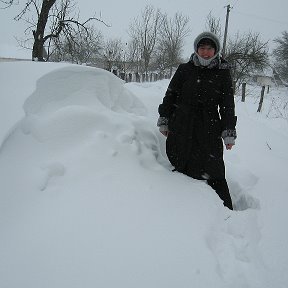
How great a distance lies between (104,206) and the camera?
2002 millimetres

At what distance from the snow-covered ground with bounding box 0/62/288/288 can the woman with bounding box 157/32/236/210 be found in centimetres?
21

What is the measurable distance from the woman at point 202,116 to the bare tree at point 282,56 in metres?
42.6

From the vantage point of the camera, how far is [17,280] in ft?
5.11

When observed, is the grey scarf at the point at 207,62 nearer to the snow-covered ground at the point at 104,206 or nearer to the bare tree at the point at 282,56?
the snow-covered ground at the point at 104,206

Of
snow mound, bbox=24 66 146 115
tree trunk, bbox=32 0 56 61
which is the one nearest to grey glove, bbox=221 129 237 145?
snow mound, bbox=24 66 146 115

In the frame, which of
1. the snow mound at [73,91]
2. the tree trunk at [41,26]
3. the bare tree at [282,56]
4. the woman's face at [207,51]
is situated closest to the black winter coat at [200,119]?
the woman's face at [207,51]

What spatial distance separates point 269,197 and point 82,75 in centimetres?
212

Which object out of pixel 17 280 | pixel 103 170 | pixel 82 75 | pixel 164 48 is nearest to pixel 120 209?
pixel 103 170

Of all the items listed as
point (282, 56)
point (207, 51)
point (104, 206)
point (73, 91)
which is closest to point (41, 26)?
point (73, 91)

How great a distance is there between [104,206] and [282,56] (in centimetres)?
4483

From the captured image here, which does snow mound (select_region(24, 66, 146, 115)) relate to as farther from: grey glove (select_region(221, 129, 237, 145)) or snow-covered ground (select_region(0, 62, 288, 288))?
grey glove (select_region(221, 129, 237, 145))

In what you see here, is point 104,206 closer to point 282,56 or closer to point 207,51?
point 207,51

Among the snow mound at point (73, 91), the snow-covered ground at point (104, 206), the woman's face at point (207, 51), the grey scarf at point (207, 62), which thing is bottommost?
the snow-covered ground at point (104, 206)

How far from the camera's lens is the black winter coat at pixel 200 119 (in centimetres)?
273
